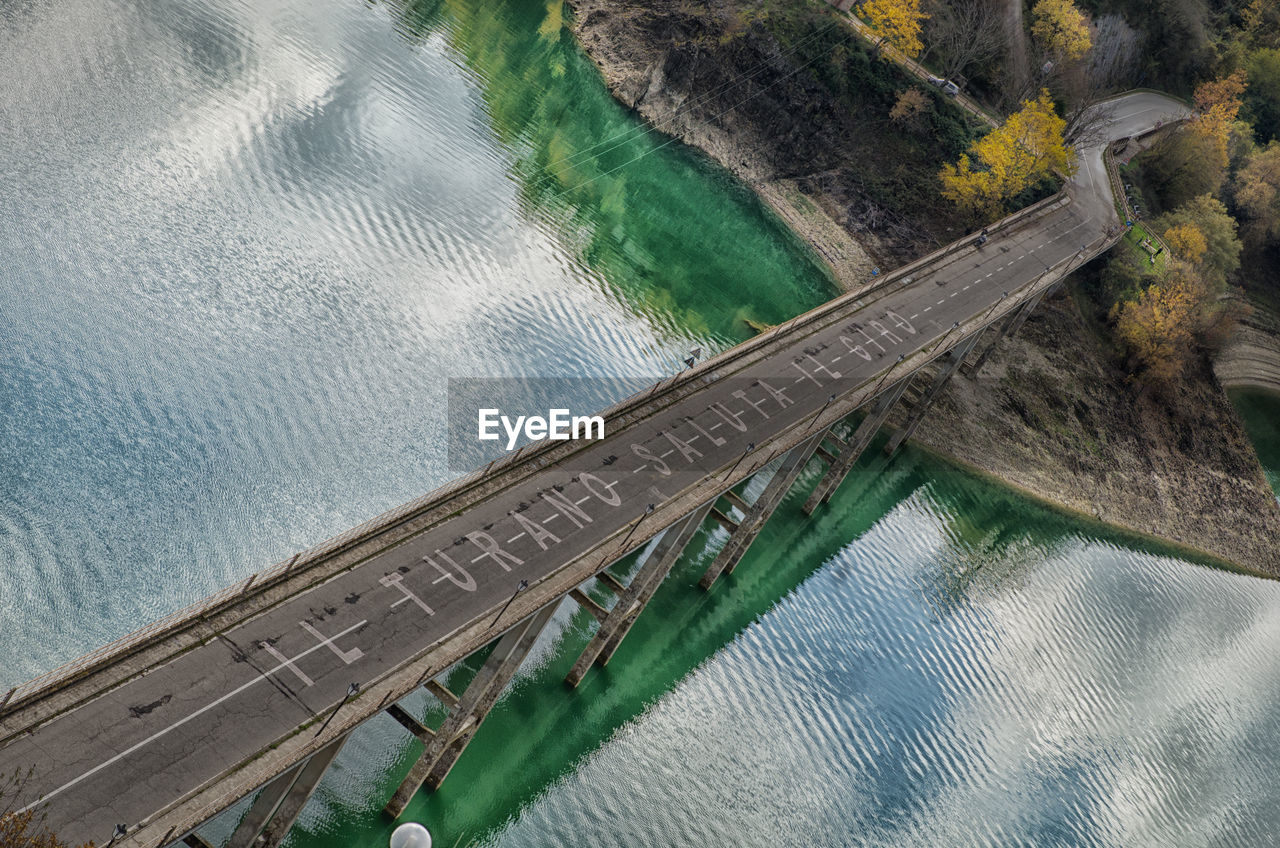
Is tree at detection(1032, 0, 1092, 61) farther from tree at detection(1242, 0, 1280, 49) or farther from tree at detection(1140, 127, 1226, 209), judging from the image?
tree at detection(1242, 0, 1280, 49)

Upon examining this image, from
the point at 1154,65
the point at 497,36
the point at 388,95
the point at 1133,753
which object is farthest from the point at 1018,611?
the point at 1154,65

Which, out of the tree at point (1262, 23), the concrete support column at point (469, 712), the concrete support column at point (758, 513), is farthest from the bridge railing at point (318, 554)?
the tree at point (1262, 23)

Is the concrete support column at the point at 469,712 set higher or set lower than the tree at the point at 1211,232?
lower

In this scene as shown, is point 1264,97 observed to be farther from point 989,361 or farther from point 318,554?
point 318,554

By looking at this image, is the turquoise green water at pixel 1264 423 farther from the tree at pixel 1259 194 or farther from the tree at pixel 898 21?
the tree at pixel 898 21

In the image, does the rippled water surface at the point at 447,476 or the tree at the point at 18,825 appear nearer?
the tree at the point at 18,825

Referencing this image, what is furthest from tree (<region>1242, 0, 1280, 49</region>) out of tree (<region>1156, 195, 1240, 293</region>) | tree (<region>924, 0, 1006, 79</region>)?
tree (<region>924, 0, 1006, 79</region>)

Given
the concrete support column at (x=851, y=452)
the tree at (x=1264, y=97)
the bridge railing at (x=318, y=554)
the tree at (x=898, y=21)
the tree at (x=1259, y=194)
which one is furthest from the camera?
the tree at (x=1264, y=97)

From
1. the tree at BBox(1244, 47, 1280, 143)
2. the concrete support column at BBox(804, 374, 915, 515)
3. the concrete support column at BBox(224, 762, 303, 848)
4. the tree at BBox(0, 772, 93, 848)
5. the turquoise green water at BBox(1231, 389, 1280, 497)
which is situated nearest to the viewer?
the tree at BBox(0, 772, 93, 848)
